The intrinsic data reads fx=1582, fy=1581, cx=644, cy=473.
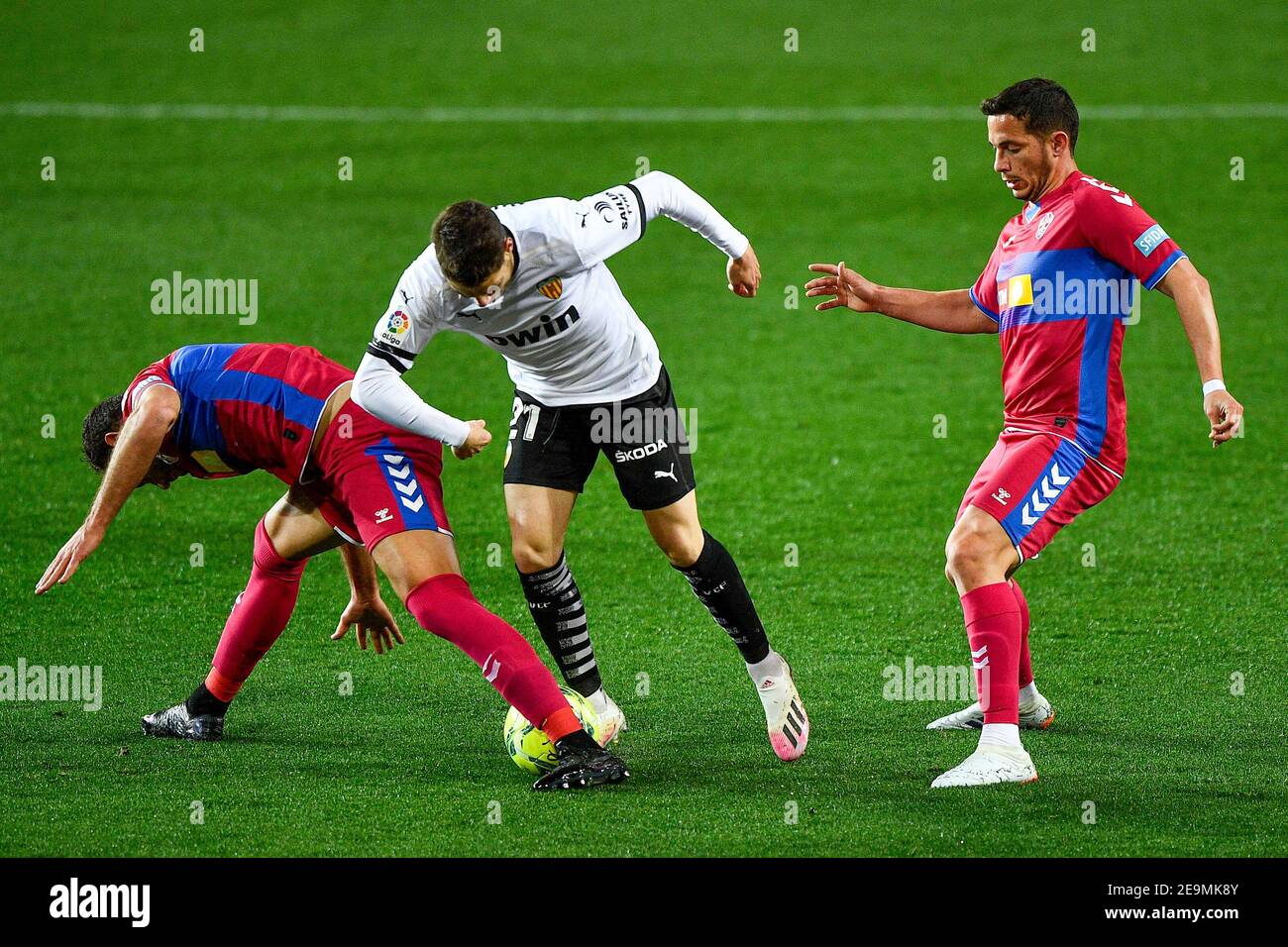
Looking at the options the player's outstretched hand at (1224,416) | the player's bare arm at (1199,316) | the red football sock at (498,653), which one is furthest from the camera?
the red football sock at (498,653)

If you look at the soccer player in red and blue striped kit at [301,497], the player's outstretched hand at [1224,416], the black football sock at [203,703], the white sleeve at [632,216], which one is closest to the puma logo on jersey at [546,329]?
the white sleeve at [632,216]

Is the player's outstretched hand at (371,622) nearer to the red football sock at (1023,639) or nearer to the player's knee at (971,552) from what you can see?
the player's knee at (971,552)

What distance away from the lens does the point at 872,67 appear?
21156mm

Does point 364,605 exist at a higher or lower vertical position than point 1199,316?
lower

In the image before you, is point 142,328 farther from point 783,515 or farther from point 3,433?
point 783,515

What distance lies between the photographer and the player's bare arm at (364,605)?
20.7 feet

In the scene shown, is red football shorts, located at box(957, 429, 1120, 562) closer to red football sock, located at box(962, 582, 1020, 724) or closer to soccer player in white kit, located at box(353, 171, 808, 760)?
red football sock, located at box(962, 582, 1020, 724)

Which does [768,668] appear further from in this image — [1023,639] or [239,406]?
[239,406]

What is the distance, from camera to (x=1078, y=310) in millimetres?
5605

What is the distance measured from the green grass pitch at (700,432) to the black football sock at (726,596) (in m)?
0.40

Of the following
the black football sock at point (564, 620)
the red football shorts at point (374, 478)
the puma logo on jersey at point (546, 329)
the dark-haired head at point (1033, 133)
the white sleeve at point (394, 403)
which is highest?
the dark-haired head at point (1033, 133)

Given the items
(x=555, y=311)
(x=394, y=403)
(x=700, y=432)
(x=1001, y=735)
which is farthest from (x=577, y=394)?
(x=700, y=432)

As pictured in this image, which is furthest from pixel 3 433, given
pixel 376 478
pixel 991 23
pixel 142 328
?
pixel 991 23

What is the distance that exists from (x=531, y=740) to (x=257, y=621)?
1.28m
